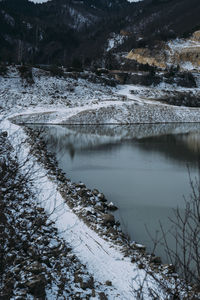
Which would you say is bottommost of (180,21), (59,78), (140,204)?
(140,204)

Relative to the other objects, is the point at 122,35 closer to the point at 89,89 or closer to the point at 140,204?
the point at 89,89

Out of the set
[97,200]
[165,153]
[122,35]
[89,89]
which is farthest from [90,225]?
[122,35]

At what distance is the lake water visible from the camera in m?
9.17

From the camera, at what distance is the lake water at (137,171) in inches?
361

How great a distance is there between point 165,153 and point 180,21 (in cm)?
11604

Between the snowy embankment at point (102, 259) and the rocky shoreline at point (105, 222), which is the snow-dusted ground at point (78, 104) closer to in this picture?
the rocky shoreline at point (105, 222)

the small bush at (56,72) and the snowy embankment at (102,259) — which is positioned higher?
the small bush at (56,72)

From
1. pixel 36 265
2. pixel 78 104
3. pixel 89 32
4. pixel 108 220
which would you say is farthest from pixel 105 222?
pixel 89 32

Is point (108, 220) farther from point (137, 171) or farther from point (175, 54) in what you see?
point (175, 54)

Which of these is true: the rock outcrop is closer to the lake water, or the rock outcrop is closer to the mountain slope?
the mountain slope

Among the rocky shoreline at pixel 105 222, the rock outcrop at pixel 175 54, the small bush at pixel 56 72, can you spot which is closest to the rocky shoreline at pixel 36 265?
the rocky shoreline at pixel 105 222

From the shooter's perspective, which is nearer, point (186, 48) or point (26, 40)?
point (186, 48)

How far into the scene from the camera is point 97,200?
10.2m

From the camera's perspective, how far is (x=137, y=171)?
15109 millimetres
